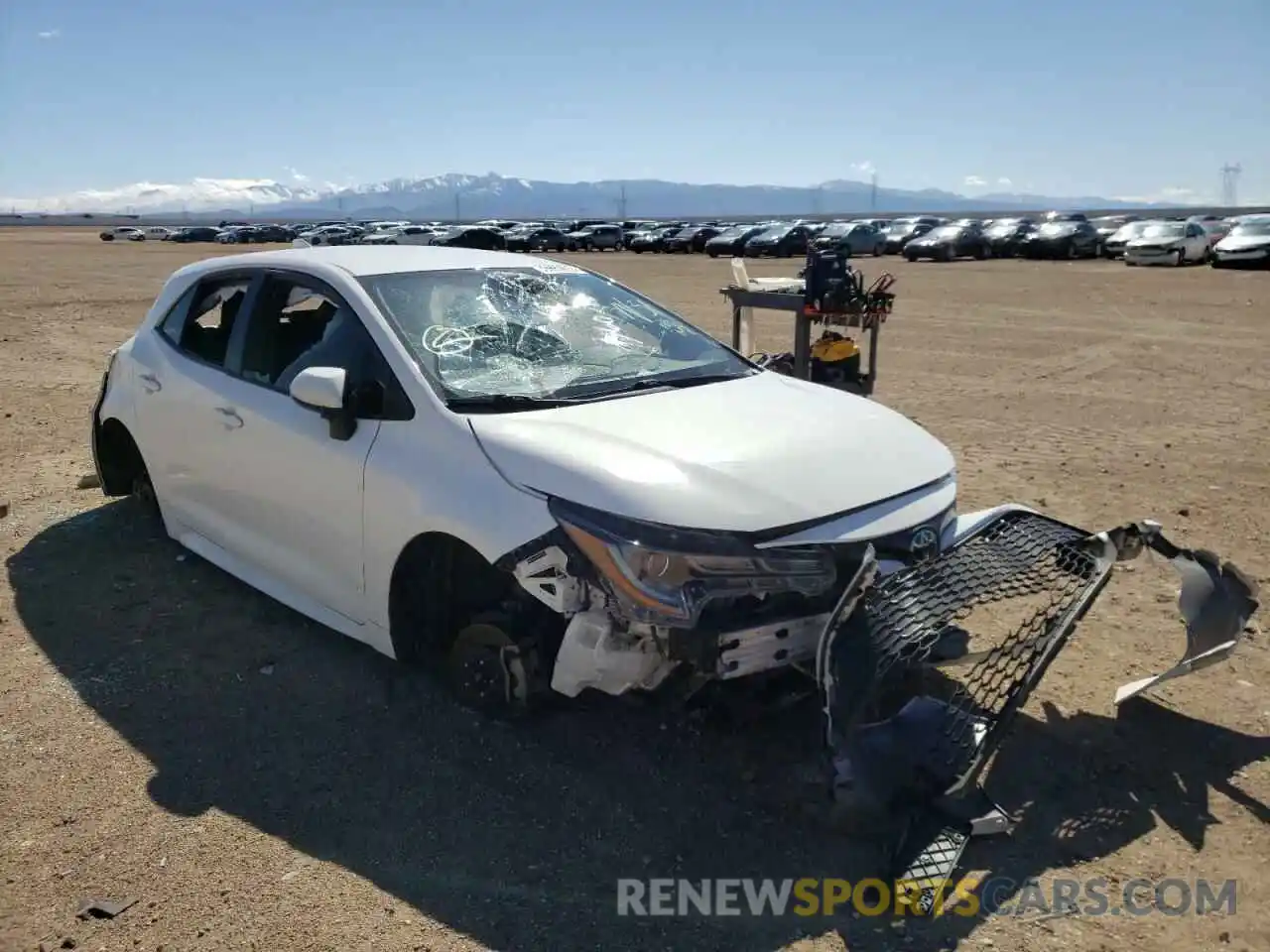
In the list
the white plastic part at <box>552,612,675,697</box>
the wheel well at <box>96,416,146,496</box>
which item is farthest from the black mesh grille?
the wheel well at <box>96,416,146,496</box>

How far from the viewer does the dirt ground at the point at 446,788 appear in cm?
287

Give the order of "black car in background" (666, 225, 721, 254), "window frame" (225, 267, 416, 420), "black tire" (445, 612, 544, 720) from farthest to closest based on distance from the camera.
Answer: "black car in background" (666, 225, 721, 254), "window frame" (225, 267, 416, 420), "black tire" (445, 612, 544, 720)

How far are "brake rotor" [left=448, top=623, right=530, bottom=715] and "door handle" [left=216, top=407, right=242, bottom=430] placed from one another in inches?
60.7

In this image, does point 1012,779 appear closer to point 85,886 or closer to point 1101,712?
point 1101,712

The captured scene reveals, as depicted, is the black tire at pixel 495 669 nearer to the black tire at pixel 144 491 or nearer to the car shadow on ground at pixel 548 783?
the car shadow on ground at pixel 548 783

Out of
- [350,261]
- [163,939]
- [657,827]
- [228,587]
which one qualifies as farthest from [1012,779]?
[228,587]

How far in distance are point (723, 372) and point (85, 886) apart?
2922mm

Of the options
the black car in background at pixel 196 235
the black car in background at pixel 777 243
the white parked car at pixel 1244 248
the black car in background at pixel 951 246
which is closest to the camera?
the white parked car at pixel 1244 248

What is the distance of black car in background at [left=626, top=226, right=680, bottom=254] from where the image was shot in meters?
50.5

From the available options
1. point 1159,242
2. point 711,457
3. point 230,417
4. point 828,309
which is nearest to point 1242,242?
point 1159,242

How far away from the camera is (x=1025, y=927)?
9.29ft

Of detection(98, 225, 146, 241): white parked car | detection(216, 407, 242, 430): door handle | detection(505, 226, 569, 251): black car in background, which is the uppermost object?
detection(216, 407, 242, 430): door handle

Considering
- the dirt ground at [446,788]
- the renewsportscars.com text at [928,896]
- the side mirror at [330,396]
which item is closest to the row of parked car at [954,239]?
the dirt ground at [446,788]

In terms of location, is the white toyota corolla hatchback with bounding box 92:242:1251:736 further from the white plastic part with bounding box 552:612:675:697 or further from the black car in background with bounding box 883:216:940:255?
the black car in background with bounding box 883:216:940:255
